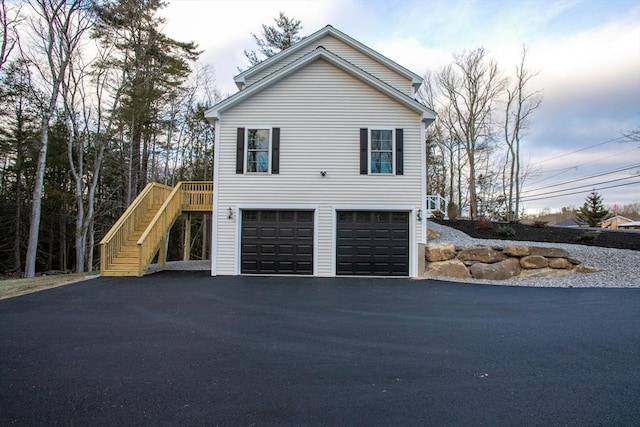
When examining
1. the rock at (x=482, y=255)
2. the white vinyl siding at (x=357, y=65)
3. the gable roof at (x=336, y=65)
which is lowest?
the rock at (x=482, y=255)

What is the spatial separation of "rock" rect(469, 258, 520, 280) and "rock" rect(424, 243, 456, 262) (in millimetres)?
778

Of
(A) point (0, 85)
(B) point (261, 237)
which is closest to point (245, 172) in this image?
(B) point (261, 237)

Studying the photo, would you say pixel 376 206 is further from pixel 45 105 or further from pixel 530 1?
pixel 45 105

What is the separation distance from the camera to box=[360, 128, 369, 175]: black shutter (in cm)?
1148

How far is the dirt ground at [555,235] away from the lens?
487 inches

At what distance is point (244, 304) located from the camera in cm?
708

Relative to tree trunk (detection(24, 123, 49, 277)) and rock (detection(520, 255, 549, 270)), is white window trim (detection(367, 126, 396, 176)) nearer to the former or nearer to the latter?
rock (detection(520, 255, 549, 270))

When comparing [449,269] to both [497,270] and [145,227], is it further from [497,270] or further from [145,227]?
[145,227]

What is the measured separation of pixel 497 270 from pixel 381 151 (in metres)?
5.12

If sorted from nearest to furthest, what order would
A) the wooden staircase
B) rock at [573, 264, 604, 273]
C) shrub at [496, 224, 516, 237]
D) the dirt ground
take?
rock at [573, 264, 604, 273] → the wooden staircase → the dirt ground → shrub at [496, 224, 516, 237]

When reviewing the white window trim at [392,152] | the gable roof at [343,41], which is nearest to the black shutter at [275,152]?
the white window trim at [392,152]

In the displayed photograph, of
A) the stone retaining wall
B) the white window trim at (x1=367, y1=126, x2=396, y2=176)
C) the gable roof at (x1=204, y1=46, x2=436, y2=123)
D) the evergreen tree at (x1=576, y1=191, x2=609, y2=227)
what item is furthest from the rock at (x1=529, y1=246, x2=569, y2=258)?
the evergreen tree at (x1=576, y1=191, x2=609, y2=227)

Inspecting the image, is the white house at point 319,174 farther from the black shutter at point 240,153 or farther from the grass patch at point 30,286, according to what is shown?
the grass patch at point 30,286

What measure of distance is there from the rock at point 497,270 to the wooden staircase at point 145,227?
9.30m
